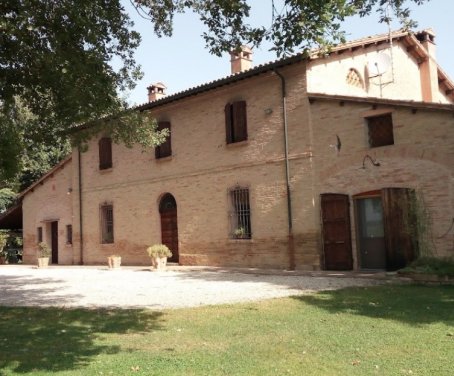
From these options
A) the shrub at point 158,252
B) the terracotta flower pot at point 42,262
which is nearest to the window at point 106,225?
the terracotta flower pot at point 42,262

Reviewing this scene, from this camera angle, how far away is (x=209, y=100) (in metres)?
17.5

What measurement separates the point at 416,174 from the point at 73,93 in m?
8.43

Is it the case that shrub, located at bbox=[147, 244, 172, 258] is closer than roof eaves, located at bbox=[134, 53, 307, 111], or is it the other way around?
roof eaves, located at bbox=[134, 53, 307, 111]

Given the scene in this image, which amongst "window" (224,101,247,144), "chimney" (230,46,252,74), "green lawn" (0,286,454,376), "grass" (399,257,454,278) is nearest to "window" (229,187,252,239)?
"window" (224,101,247,144)

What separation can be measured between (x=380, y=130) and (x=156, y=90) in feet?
46.3

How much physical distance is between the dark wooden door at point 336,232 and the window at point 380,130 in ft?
5.58

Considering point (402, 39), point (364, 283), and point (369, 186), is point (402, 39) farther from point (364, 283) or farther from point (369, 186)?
point (364, 283)

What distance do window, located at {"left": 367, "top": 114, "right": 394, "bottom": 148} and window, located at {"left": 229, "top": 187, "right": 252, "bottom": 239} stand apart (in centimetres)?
447

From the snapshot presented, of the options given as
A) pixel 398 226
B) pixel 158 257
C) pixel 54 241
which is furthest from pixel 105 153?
pixel 398 226

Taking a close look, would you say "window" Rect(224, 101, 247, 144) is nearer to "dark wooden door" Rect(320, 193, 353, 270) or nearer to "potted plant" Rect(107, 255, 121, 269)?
"dark wooden door" Rect(320, 193, 353, 270)

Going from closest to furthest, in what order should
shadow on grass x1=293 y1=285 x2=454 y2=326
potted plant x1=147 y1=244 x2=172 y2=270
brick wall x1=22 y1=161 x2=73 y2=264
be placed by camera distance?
shadow on grass x1=293 y1=285 x2=454 y2=326 < potted plant x1=147 y1=244 x2=172 y2=270 < brick wall x1=22 y1=161 x2=73 y2=264

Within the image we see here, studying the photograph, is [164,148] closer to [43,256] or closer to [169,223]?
[169,223]

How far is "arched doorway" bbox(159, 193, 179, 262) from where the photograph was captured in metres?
18.7

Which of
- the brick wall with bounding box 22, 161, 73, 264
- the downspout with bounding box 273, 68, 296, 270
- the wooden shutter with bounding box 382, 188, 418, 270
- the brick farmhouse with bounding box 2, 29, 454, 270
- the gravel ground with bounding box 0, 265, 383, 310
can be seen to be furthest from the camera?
the brick wall with bounding box 22, 161, 73, 264
